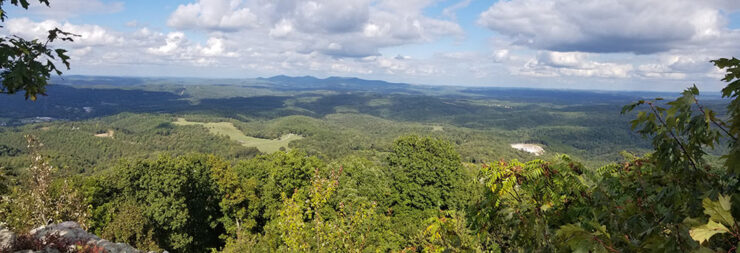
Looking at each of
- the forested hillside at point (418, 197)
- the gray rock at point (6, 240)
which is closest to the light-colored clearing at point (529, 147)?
the forested hillside at point (418, 197)

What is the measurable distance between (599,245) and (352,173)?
2839cm

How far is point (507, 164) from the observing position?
5.17 metres

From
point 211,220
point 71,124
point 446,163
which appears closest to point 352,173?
point 446,163

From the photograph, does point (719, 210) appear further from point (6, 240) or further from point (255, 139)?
point (255, 139)

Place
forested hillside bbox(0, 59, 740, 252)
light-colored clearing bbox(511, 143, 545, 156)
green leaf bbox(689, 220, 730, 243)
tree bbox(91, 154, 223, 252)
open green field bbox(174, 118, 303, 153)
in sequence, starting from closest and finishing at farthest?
green leaf bbox(689, 220, 730, 243)
forested hillside bbox(0, 59, 740, 252)
tree bbox(91, 154, 223, 252)
open green field bbox(174, 118, 303, 153)
light-colored clearing bbox(511, 143, 545, 156)

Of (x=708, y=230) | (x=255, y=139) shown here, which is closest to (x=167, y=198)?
(x=708, y=230)

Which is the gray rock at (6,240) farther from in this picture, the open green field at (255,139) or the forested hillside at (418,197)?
the open green field at (255,139)

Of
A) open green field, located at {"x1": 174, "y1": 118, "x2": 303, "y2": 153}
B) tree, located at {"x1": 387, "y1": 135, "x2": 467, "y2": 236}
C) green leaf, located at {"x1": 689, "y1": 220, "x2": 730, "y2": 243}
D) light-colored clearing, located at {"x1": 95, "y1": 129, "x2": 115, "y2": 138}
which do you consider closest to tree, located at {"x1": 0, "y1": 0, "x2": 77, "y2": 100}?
green leaf, located at {"x1": 689, "y1": 220, "x2": 730, "y2": 243}

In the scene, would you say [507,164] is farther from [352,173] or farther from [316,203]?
[352,173]

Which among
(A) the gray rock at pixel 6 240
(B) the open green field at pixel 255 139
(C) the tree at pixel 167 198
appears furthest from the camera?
(B) the open green field at pixel 255 139

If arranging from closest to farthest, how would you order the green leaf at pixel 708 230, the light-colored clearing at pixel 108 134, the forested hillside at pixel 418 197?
the green leaf at pixel 708 230 < the forested hillside at pixel 418 197 < the light-colored clearing at pixel 108 134

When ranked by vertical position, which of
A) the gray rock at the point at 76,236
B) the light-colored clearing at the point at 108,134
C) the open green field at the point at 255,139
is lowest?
the light-colored clearing at the point at 108,134

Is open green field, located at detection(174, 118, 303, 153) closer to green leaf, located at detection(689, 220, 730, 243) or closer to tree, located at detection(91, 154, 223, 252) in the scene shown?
tree, located at detection(91, 154, 223, 252)

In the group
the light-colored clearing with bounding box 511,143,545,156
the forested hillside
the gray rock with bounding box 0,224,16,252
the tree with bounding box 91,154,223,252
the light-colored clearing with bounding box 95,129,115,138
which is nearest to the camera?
the forested hillside
